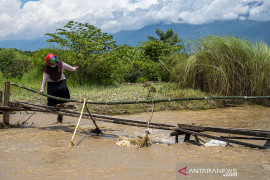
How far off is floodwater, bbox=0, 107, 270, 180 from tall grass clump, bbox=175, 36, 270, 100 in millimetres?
3667

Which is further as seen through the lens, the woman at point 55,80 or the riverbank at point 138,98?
the riverbank at point 138,98

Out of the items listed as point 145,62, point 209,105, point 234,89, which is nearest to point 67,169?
point 209,105

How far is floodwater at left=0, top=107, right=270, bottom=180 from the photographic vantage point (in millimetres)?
3051

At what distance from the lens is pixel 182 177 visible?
2934mm

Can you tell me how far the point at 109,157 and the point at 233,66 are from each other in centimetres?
557

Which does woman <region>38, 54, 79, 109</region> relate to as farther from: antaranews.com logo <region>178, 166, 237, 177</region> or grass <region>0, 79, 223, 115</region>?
antaranews.com logo <region>178, 166, 237, 177</region>

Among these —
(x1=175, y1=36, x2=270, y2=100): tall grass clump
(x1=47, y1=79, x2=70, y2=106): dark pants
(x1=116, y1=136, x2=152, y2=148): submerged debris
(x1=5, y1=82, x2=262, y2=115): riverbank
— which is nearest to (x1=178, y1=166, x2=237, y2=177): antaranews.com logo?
(x1=116, y1=136, x2=152, y2=148): submerged debris

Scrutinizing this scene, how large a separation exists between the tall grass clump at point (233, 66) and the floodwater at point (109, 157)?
367cm

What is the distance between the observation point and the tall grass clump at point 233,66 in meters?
7.86

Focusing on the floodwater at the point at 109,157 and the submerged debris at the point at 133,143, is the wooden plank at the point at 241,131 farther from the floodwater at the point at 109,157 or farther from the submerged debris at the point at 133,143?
the submerged debris at the point at 133,143

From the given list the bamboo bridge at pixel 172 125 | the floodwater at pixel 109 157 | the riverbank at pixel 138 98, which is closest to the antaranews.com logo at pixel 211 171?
the floodwater at pixel 109 157

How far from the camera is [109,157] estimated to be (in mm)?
3656

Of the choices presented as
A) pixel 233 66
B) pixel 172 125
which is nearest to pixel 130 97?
pixel 233 66

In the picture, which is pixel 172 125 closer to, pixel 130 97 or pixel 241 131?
pixel 241 131
